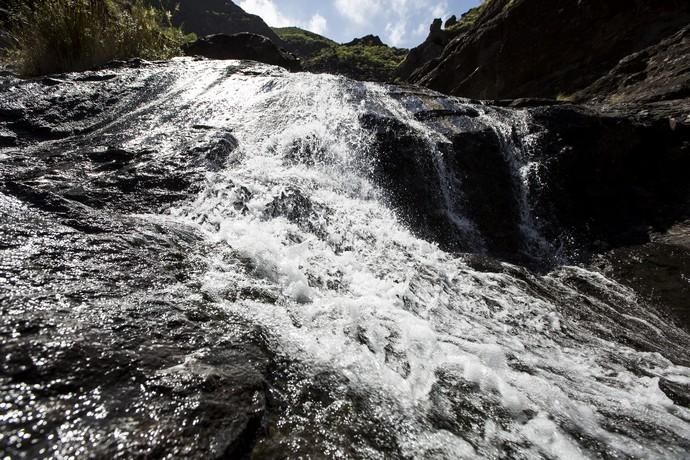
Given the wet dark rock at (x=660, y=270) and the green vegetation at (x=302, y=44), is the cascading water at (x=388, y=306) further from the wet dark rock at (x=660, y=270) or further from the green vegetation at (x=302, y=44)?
the green vegetation at (x=302, y=44)

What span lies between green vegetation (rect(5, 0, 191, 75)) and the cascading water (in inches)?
88.3

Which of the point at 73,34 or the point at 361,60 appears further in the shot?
the point at 361,60

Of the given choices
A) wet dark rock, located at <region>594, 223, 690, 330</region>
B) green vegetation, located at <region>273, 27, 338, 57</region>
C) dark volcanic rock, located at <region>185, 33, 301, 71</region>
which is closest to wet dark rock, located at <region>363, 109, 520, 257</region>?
wet dark rock, located at <region>594, 223, 690, 330</region>

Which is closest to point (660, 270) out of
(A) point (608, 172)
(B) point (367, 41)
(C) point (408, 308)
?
(A) point (608, 172)

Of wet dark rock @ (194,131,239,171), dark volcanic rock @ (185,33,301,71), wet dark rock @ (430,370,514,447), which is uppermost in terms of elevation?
dark volcanic rock @ (185,33,301,71)

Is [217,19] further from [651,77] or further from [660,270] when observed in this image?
[660,270]

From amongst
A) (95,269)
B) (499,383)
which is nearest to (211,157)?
(95,269)

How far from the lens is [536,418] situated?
186cm

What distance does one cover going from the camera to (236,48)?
14812 millimetres

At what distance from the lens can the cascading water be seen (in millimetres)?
1712

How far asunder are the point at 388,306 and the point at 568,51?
11.8 m

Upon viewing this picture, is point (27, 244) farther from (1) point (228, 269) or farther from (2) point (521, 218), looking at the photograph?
(2) point (521, 218)

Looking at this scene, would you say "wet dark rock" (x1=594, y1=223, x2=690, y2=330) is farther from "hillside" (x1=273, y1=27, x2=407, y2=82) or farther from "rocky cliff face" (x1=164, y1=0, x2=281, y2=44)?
"rocky cliff face" (x1=164, y1=0, x2=281, y2=44)

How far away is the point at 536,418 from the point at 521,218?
413cm
